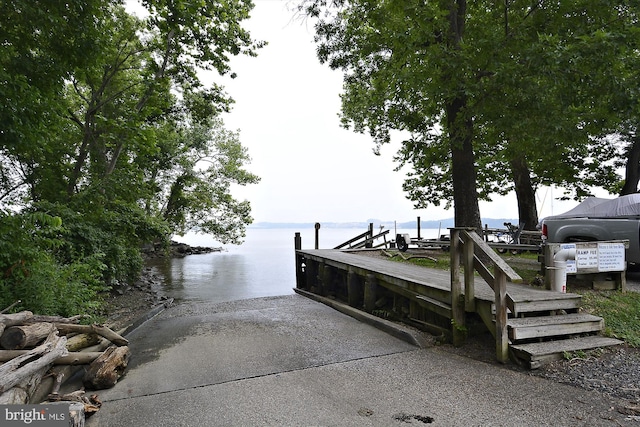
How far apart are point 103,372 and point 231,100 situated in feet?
40.1

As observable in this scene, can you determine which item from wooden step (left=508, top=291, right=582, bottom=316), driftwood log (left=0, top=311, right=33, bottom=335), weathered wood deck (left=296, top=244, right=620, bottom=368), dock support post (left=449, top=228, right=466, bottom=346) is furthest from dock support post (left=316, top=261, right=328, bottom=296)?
driftwood log (left=0, top=311, right=33, bottom=335)

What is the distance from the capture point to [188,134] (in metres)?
26.0

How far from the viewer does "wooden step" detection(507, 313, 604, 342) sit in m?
4.15

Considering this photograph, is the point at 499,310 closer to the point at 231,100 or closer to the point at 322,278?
the point at 322,278

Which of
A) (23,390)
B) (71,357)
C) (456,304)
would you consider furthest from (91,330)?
(456,304)

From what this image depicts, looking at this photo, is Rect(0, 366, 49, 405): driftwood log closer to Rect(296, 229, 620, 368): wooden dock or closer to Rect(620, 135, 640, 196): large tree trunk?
Rect(296, 229, 620, 368): wooden dock

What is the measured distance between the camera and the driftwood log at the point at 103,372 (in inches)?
153

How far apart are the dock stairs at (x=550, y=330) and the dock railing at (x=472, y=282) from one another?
12 cm

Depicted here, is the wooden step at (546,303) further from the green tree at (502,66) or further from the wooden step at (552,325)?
the green tree at (502,66)

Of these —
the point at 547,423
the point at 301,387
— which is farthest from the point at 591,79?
the point at 301,387

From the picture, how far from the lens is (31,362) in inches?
130

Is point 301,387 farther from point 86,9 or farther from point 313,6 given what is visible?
point 313,6

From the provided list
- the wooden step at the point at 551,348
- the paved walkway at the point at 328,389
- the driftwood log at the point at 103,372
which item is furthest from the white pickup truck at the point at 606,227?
the driftwood log at the point at 103,372

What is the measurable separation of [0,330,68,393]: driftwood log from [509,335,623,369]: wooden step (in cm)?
476
